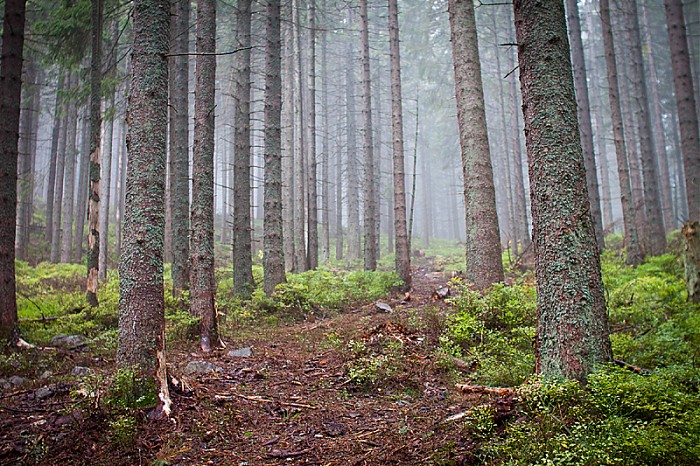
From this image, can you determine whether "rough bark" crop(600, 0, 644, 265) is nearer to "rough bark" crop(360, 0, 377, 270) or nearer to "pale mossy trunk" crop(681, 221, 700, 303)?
"pale mossy trunk" crop(681, 221, 700, 303)

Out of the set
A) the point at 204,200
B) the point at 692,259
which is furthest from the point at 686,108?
the point at 204,200

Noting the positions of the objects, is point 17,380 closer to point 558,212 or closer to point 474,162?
point 558,212

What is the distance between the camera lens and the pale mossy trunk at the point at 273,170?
11.9m

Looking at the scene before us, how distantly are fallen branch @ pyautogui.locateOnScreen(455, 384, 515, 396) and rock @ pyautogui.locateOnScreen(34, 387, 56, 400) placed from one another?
190 inches

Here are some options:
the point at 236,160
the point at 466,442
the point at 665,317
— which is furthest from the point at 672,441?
the point at 236,160

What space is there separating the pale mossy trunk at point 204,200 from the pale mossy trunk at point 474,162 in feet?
17.4

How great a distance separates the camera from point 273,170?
475 inches

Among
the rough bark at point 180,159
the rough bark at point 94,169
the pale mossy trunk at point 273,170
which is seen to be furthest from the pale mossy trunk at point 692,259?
the rough bark at point 94,169

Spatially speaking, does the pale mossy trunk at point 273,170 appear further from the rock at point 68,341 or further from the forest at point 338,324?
the rock at point 68,341

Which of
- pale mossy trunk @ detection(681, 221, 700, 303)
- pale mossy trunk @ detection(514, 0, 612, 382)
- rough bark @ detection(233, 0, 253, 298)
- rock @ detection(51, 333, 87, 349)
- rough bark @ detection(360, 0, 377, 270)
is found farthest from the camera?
rough bark @ detection(360, 0, 377, 270)

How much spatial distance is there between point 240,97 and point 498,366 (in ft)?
35.6

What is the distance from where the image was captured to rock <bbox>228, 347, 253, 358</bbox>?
23.4 feet

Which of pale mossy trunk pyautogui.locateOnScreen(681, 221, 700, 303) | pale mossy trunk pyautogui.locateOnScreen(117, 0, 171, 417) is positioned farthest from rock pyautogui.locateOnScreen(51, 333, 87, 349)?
pale mossy trunk pyautogui.locateOnScreen(681, 221, 700, 303)

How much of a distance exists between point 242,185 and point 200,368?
7.27 metres
